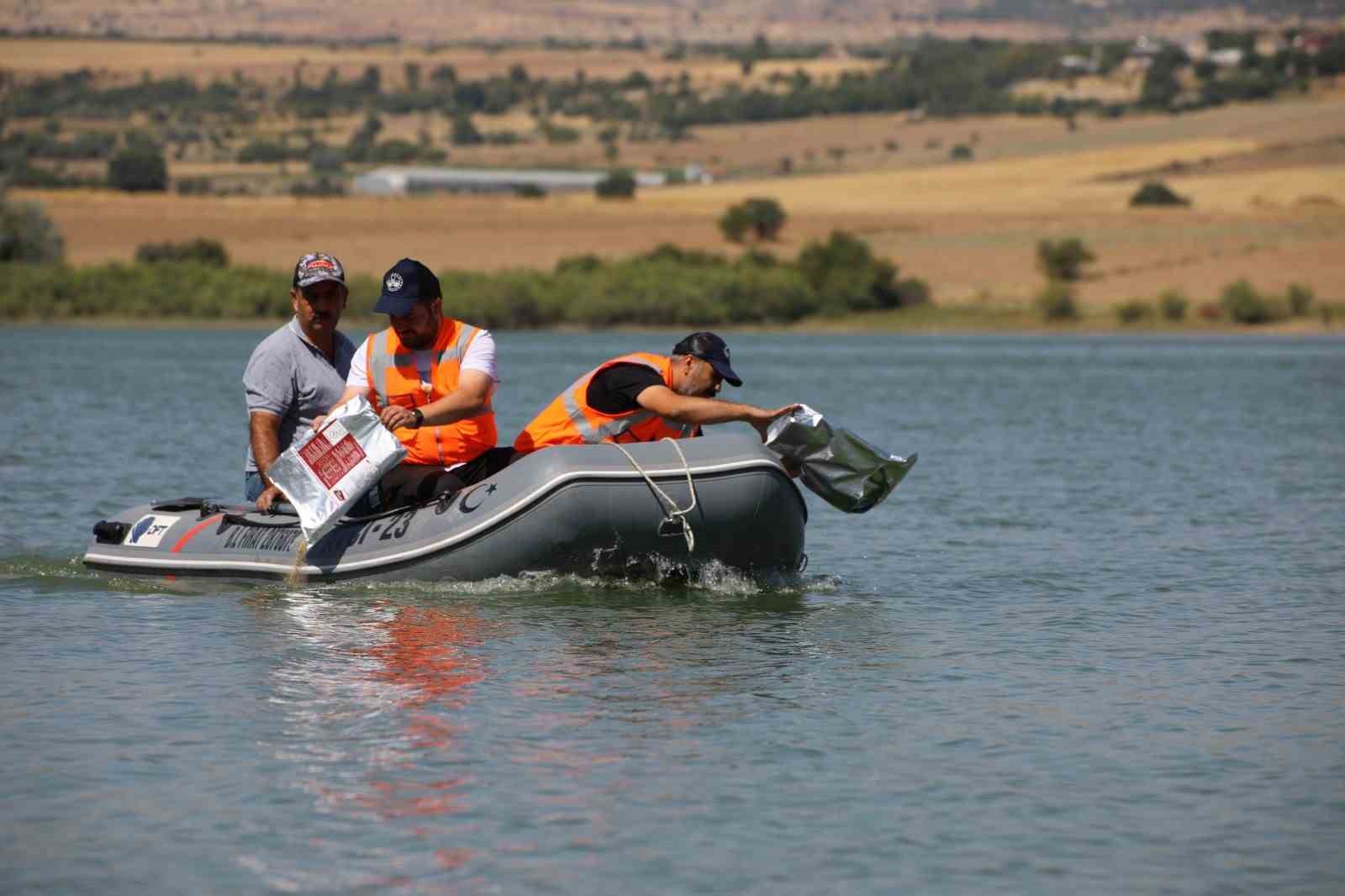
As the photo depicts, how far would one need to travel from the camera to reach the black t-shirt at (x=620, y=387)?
1109cm

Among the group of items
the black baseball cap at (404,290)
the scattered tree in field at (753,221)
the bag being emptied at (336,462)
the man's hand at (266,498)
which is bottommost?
the man's hand at (266,498)

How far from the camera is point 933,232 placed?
79125 mm

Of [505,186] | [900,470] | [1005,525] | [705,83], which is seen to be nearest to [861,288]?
[505,186]

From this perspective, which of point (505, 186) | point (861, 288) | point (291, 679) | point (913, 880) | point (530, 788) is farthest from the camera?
point (505, 186)

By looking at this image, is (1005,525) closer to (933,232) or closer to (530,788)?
(530,788)

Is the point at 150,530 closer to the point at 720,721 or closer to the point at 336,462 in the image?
the point at 336,462

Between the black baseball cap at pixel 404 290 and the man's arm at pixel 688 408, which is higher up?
the black baseball cap at pixel 404 290

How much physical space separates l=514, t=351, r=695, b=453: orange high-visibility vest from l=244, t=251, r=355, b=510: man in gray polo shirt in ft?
3.46

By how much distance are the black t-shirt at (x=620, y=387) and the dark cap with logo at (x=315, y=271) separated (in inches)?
54.1

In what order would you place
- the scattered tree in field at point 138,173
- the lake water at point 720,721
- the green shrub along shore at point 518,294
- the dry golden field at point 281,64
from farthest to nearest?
1. the dry golden field at point 281,64
2. the scattered tree in field at point 138,173
3. the green shrub along shore at point 518,294
4. the lake water at point 720,721

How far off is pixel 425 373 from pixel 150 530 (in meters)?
2.25

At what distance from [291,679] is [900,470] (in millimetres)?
3795

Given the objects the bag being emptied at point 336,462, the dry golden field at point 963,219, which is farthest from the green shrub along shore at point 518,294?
the bag being emptied at point 336,462

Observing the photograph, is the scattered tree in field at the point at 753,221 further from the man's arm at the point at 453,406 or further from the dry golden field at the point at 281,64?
the dry golden field at the point at 281,64
